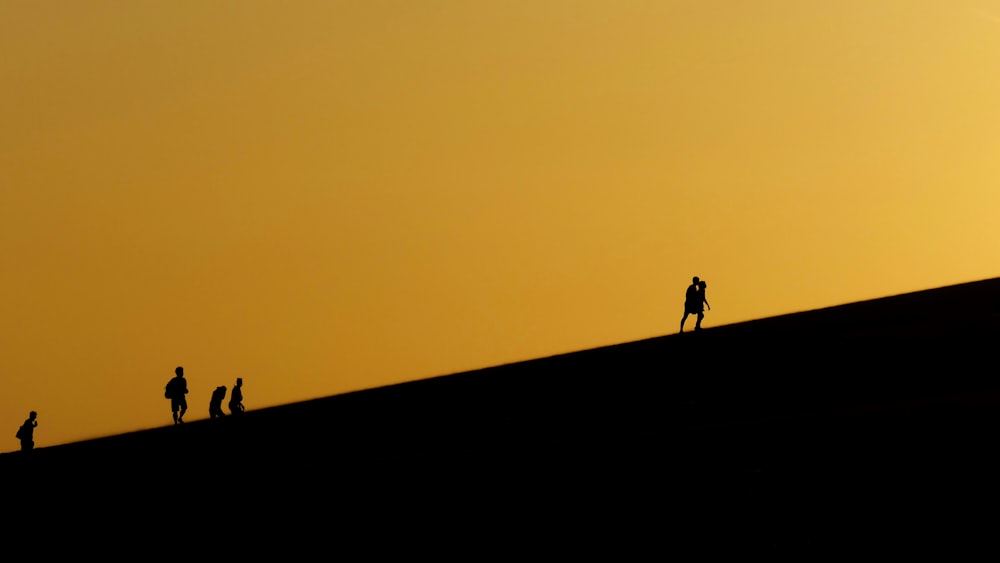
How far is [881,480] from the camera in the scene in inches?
515

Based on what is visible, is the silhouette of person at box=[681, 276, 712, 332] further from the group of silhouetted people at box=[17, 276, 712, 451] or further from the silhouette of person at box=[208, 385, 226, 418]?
the silhouette of person at box=[208, 385, 226, 418]

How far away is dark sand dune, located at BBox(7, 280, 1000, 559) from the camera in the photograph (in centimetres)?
1311

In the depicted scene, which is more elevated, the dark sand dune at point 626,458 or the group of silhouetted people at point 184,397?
the group of silhouetted people at point 184,397

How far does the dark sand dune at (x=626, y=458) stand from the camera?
13.1 m

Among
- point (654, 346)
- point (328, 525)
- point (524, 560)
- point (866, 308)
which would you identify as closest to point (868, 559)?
point (524, 560)

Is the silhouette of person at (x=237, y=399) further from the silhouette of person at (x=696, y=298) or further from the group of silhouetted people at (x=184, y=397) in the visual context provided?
the silhouette of person at (x=696, y=298)

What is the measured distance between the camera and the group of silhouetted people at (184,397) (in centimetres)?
2481

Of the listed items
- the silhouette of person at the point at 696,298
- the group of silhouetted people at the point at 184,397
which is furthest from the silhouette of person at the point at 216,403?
the silhouette of person at the point at 696,298

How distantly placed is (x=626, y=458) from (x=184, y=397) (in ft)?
39.5

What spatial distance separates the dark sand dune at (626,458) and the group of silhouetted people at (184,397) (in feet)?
4.60

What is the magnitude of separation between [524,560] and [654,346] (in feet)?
25.4

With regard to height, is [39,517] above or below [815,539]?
above

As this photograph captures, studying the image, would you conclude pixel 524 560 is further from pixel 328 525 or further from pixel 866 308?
pixel 866 308

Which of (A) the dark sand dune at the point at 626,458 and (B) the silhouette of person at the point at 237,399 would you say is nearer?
(A) the dark sand dune at the point at 626,458
